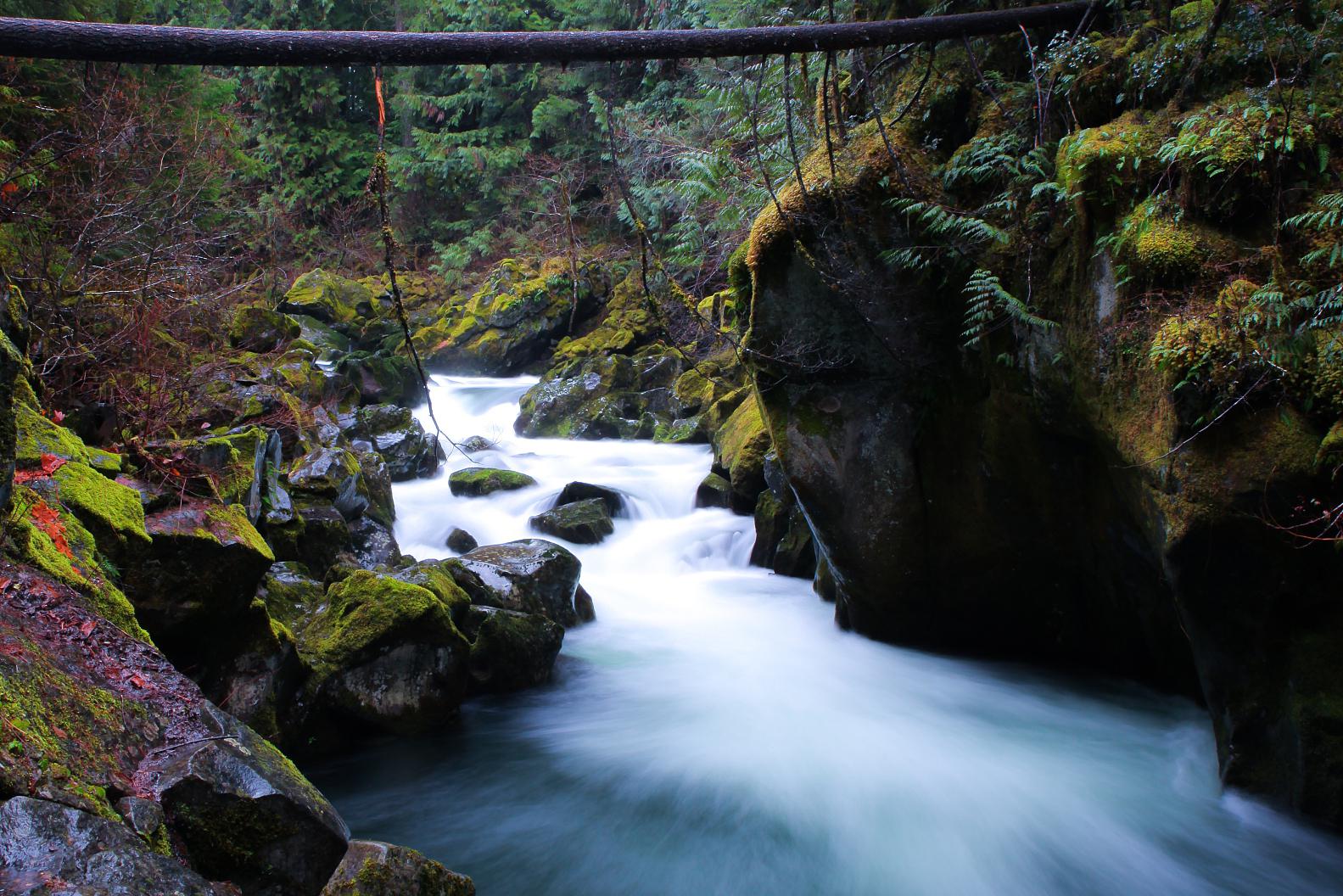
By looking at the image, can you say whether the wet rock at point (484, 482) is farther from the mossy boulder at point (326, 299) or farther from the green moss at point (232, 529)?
the mossy boulder at point (326, 299)

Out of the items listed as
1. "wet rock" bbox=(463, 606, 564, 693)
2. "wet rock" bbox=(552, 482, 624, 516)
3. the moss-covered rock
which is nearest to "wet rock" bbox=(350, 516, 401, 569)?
"wet rock" bbox=(463, 606, 564, 693)

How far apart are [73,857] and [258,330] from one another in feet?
42.4

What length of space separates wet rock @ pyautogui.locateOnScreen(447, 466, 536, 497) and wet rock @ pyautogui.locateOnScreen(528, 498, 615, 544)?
1258 millimetres

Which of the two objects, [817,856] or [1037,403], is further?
[1037,403]

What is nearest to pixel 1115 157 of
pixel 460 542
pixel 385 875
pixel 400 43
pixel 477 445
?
pixel 400 43

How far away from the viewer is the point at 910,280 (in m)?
5.96

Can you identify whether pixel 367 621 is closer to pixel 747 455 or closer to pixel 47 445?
pixel 47 445

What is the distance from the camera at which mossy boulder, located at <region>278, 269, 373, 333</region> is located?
67.3 ft

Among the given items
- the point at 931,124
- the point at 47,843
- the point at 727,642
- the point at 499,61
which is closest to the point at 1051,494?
the point at 931,124

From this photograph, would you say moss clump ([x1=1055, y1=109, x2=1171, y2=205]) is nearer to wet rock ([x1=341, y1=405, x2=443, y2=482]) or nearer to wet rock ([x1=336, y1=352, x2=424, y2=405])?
wet rock ([x1=341, y1=405, x2=443, y2=482])

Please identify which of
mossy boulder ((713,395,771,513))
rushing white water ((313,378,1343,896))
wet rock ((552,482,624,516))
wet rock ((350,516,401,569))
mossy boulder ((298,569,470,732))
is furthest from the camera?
wet rock ((552,482,624,516))

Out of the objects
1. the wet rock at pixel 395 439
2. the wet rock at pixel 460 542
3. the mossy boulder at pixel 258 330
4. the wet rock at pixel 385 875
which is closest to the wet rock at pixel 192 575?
the wet rock at pixel 385 875

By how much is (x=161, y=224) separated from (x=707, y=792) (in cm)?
887

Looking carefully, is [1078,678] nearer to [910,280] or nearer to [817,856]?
[817,856]
